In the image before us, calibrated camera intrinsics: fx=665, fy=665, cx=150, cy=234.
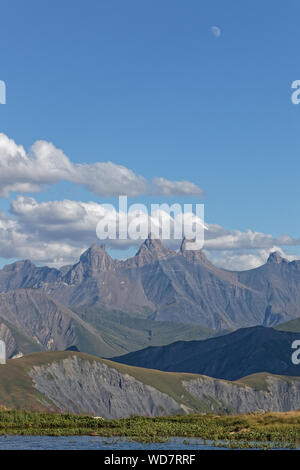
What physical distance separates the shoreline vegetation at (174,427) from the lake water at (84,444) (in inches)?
87.2

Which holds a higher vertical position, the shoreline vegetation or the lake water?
the lake water

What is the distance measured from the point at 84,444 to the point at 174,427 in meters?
17.1

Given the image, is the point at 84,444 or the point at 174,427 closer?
the point at 84,444

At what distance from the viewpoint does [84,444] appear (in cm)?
6444

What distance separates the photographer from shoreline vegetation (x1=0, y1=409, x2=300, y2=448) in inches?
2783

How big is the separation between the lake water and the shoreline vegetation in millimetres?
2216

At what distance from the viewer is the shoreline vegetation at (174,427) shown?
7069 cm
